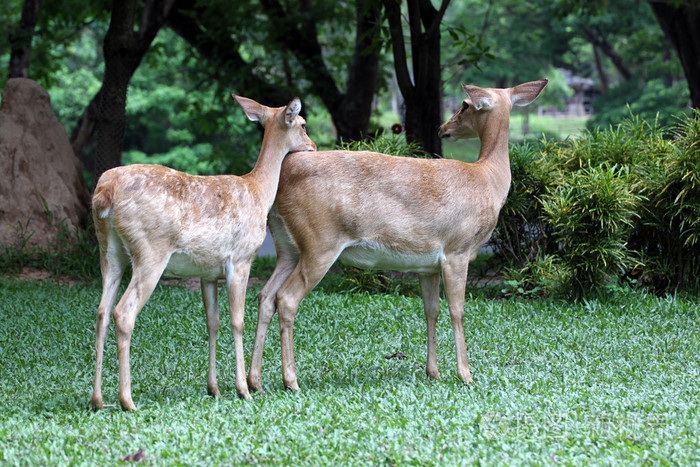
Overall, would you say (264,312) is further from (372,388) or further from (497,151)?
(497,151)

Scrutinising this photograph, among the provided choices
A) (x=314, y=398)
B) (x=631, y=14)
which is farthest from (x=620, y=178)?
(x=631, y=14)

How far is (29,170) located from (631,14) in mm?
23273

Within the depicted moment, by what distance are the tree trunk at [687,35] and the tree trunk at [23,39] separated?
972 cm

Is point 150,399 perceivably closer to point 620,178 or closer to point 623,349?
point 623,349

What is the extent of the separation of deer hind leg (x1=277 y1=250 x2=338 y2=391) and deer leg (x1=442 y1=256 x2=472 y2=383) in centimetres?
76

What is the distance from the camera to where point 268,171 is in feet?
15.6

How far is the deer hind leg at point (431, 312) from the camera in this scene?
516 cm

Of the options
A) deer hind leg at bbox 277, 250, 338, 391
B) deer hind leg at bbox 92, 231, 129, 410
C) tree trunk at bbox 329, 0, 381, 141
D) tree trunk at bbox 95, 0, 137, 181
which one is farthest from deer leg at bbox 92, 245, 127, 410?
tree trunk at bbox 329, 0, 381, 141

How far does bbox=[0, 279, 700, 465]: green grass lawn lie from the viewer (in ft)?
11.9

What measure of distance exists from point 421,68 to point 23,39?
19.6 ft


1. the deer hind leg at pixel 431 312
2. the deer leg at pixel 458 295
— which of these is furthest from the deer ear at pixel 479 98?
the deer hind leg at pixel 431 312

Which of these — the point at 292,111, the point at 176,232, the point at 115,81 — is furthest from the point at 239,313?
the point at 115,81

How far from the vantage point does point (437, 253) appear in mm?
4902

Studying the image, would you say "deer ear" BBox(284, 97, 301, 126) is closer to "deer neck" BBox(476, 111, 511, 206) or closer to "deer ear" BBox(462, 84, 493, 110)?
"deer ear" BBox(462, 84, 493, 110)
